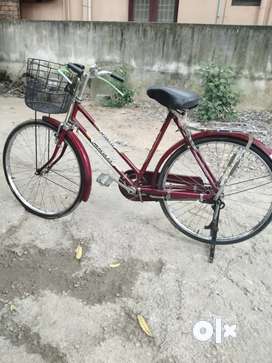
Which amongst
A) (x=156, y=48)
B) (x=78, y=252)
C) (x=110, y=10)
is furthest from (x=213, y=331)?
(x=110, y=10)

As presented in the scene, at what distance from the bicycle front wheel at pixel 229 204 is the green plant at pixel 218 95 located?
4.87 ft

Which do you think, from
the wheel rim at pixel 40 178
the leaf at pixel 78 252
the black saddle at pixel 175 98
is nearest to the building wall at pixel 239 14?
the wheel rim at pixel 40 178

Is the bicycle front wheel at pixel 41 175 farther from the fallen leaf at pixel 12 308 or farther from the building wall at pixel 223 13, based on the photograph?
the building wall at pixel 223 13

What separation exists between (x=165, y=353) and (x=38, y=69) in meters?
1.80

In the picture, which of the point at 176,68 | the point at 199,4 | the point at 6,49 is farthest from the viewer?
the point at 199,4

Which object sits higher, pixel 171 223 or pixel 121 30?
pixel 121 30

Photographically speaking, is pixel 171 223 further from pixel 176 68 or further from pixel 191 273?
pixel 176 68

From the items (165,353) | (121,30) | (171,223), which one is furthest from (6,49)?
(165,353)

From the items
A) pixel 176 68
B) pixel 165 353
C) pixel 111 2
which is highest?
pixel 111 2

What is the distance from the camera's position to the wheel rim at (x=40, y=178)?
8.46 ft

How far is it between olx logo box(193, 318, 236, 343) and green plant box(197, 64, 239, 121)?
3.48 m

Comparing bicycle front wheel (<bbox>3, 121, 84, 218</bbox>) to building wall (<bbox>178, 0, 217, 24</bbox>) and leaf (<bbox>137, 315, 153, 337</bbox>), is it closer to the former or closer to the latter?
leaf (<bbox>137, 315, 153, 337</bbox>)

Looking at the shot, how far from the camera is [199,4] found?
7.04 metres

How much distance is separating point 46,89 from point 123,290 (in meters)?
1.35
